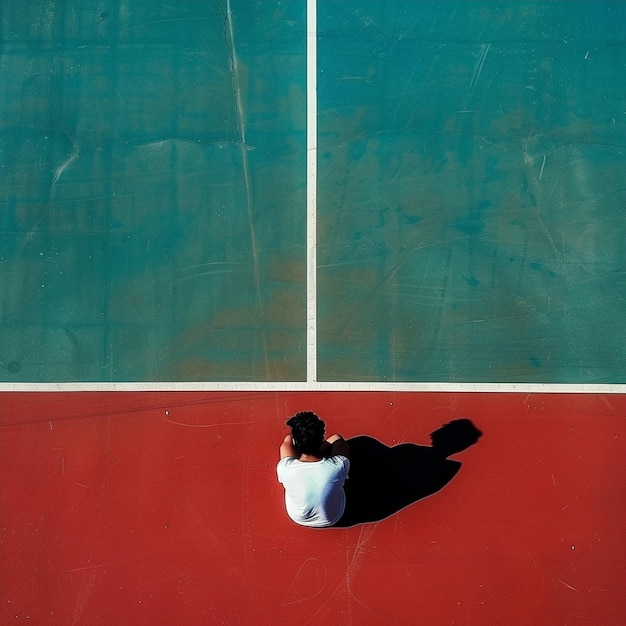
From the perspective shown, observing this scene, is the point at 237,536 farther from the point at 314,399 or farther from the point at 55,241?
the point at 55,241

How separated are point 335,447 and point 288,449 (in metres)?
0.42

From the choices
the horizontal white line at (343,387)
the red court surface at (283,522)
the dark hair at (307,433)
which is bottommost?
the red court surface at (283,522)

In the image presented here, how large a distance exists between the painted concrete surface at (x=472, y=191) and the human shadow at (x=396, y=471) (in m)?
0.59

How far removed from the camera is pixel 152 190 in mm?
5160

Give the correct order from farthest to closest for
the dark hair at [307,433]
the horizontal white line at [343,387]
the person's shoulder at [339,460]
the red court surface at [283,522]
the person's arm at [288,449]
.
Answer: the horizontal white line at [343,387] → the red court surface at [283,522] → the person's arm at [288,449] → the person's shoulder at [339,460] → the dark hair at [307,433]

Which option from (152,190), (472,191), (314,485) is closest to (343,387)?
(314,485)

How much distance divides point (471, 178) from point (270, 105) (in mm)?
2118

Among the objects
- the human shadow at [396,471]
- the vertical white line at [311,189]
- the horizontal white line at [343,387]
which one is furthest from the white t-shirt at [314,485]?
the vertical white line at [311,189]

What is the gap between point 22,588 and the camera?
4.84 m

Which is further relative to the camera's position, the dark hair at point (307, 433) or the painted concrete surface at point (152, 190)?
the painted concrete surface at point (152, 190)

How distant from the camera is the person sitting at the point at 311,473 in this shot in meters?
4.25

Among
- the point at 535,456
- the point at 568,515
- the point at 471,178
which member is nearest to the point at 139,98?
the point at 471,178

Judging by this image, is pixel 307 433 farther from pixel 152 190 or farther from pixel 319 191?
pixel 152 190

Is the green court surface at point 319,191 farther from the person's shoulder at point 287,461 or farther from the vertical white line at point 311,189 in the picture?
the person's shoulder at point 287,461
